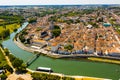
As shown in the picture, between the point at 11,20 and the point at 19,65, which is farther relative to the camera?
the point at 11,20

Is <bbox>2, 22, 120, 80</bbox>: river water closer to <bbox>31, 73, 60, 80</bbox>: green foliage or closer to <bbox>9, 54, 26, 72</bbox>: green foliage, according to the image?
<bbox>9, 54, 26, 72</bbox>: green foliage

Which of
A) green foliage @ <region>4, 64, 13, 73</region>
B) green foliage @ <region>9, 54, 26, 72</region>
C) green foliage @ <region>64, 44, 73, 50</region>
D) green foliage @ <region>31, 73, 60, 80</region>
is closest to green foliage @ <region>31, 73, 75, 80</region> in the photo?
green foliage @ <region>31, 73, 60, 80</region>

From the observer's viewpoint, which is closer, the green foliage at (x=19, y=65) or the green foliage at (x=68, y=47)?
the green foliage at (x=19, y=65)

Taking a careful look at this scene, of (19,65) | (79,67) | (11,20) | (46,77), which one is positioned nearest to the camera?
(46,77)

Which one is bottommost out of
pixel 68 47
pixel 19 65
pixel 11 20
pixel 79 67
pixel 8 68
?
pixel 79 67

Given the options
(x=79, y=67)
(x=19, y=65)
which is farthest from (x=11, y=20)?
(x=79, y=67)

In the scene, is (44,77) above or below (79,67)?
above

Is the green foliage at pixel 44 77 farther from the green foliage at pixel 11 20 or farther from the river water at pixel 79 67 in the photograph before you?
the green foliage at pixel 11 20

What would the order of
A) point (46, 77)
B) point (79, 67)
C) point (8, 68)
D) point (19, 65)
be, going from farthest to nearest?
point (79, 67)
point (19, 65)
point (8, 68)
point (46, 77)

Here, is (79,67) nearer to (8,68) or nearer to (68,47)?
(68,47)

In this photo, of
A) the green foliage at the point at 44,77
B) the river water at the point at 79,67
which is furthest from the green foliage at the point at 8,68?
the green foliage at the point at 44,77

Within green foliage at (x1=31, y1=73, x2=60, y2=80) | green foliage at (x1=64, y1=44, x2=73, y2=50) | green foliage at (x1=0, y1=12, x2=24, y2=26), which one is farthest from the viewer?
green foliage at (x1=0, y1=12, x2=24, y2=26)
